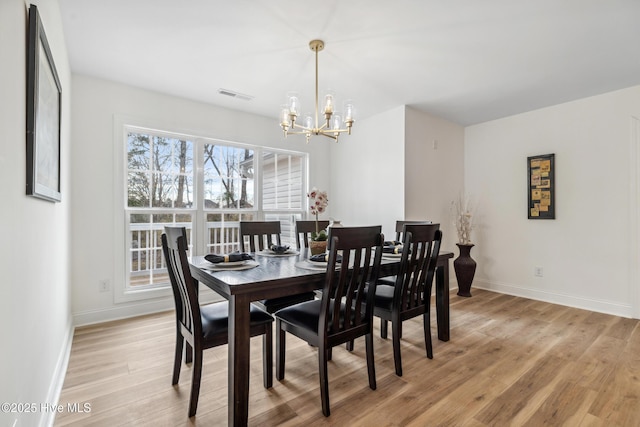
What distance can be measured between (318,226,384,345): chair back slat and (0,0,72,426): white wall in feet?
4.25

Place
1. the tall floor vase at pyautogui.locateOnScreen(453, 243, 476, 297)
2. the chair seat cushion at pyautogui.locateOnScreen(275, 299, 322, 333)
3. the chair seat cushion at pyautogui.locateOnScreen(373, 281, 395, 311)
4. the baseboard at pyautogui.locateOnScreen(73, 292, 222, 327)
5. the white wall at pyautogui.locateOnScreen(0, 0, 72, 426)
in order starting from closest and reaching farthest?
the white wall at pyautogui.locateOnScreen(0, 0, 72, 426)
the chair seat cushion at pyautogui.locateOnScreen(275, 299, 322, 333)
the chair seat cushion at pyautogui.locateOnScreen(373, 281, 395, 311)
the baseboard at pyautogui.locateOnScreen(73, 292, 222, 327)
the tall floor vase at pyautogui.locateOnScreen(453, 243, 476, 297)

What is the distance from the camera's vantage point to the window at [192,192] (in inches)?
138

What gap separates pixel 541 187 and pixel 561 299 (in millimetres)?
1456

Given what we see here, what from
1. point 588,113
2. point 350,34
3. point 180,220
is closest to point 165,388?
point 180,220

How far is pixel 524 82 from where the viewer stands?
329 cm

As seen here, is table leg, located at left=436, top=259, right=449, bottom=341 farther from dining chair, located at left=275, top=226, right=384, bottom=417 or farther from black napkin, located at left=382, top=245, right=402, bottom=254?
dining chair, located at left=275, top=226, right=384, bottom=417

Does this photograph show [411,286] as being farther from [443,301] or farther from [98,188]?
[98,188]

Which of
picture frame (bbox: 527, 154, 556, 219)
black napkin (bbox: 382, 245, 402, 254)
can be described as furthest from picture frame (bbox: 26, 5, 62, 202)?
picture frame (bbox: 527, 154, 556, 219)

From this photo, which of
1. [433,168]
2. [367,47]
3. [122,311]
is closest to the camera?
[367,47]

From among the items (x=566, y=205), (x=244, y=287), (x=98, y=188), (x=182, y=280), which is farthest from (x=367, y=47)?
(x=566, y=205)

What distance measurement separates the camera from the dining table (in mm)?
1575

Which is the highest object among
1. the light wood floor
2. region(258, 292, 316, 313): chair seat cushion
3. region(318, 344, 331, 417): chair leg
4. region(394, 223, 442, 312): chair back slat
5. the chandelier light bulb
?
the chandelier light bulb

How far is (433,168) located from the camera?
14.5 ft

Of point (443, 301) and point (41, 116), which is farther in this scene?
point (443, 301)
